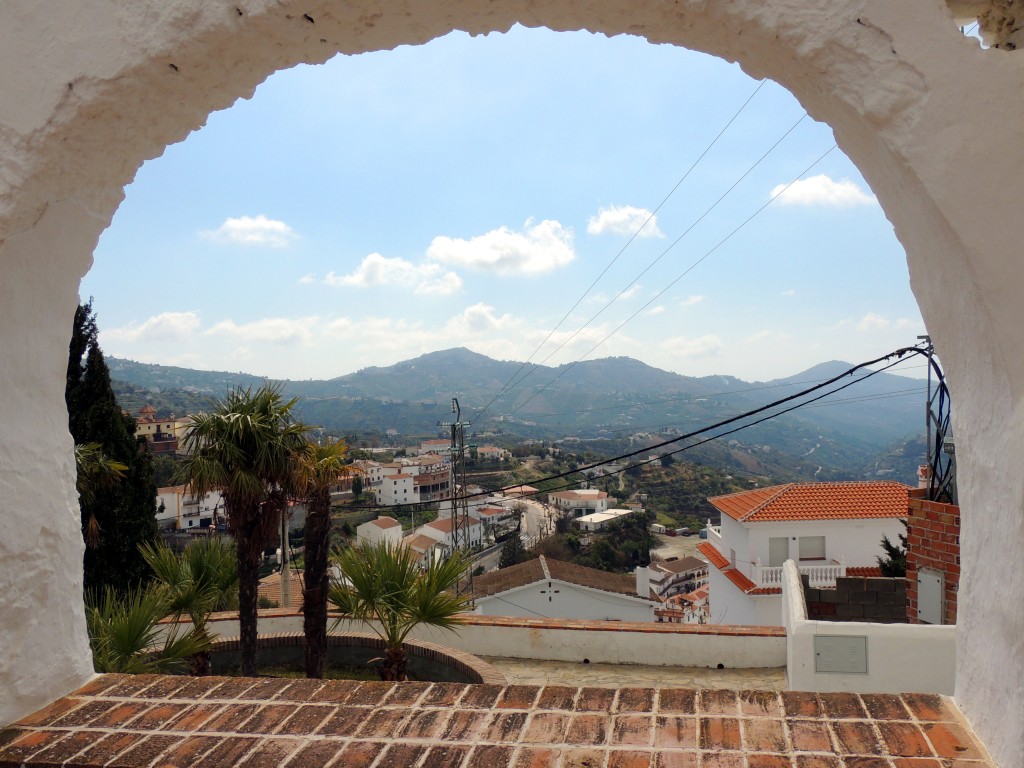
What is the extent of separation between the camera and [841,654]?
4.81 m

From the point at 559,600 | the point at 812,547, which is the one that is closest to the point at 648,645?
the point at 812,547

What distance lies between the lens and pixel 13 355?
1935 millimetres

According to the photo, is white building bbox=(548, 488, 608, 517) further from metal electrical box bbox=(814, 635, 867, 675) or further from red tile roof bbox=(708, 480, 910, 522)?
metal electrical box bbox=(814, 635, 867, 675)

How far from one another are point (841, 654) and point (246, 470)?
16.7ft

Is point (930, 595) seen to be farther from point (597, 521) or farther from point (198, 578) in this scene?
point (597, 521)

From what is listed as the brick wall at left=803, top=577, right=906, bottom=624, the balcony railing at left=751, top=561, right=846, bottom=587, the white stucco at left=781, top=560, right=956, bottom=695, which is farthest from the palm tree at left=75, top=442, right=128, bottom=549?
the balcony railing at left=751, top=561, right=846, bottom=587

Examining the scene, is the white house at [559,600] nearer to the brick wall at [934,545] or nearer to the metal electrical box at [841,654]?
the metal electrical box at [841,654]

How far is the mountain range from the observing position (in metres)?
88.9

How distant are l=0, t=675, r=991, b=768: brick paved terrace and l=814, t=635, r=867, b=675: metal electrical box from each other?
316cm

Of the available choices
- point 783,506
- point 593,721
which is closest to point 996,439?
point 593,721

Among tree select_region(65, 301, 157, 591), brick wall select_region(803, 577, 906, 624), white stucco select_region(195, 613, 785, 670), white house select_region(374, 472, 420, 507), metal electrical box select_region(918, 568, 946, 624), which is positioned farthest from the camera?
white house select_region(374, 472, 420, 507)

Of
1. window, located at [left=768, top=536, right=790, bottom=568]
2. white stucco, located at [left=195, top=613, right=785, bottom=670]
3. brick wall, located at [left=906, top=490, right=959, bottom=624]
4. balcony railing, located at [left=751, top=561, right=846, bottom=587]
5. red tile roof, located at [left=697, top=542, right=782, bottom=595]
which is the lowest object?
red tile roof, located at [left=697, top=542, right=782, bottom=595]

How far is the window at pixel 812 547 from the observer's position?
1673 centimetres

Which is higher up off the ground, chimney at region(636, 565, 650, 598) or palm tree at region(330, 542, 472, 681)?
palm tree at region(330, 542, 472, 681)
